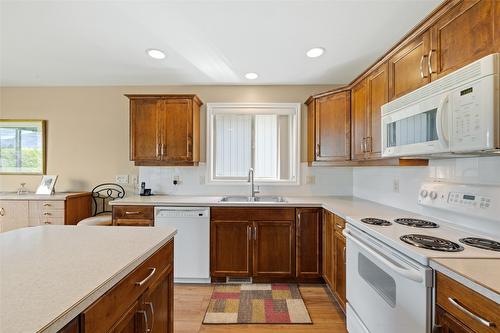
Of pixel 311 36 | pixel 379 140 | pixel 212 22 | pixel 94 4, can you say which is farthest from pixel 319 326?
pixel 94 4

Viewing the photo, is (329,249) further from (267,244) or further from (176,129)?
(176,129)

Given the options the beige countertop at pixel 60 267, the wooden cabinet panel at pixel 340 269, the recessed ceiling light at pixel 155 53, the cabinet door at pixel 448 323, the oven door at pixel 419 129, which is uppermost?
the recessed ceiling light at pixel 155 53

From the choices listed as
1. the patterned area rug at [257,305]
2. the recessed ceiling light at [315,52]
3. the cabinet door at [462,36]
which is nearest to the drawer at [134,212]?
the patterned area rug at [257,305]

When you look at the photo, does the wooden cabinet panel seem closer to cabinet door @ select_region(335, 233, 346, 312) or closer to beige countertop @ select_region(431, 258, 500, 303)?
cabinet door @ select_region(335, 233, 346, 312)

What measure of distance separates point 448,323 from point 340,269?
1.19 meters

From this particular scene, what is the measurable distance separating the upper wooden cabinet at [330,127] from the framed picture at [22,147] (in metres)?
3.57

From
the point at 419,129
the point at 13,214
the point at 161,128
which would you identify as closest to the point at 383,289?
the point at 419,129

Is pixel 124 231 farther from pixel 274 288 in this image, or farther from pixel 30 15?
pixel 30 15

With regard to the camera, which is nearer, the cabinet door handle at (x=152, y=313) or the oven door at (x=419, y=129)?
the cabinet door handle at (x=152, y=313)

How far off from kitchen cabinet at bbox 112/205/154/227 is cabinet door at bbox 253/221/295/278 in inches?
44.5

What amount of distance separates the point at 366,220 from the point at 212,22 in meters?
1.95

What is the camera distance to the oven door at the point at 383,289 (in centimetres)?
103

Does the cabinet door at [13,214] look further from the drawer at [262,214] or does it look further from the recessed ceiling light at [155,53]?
the drawer at [262,214]

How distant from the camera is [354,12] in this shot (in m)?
1.91
